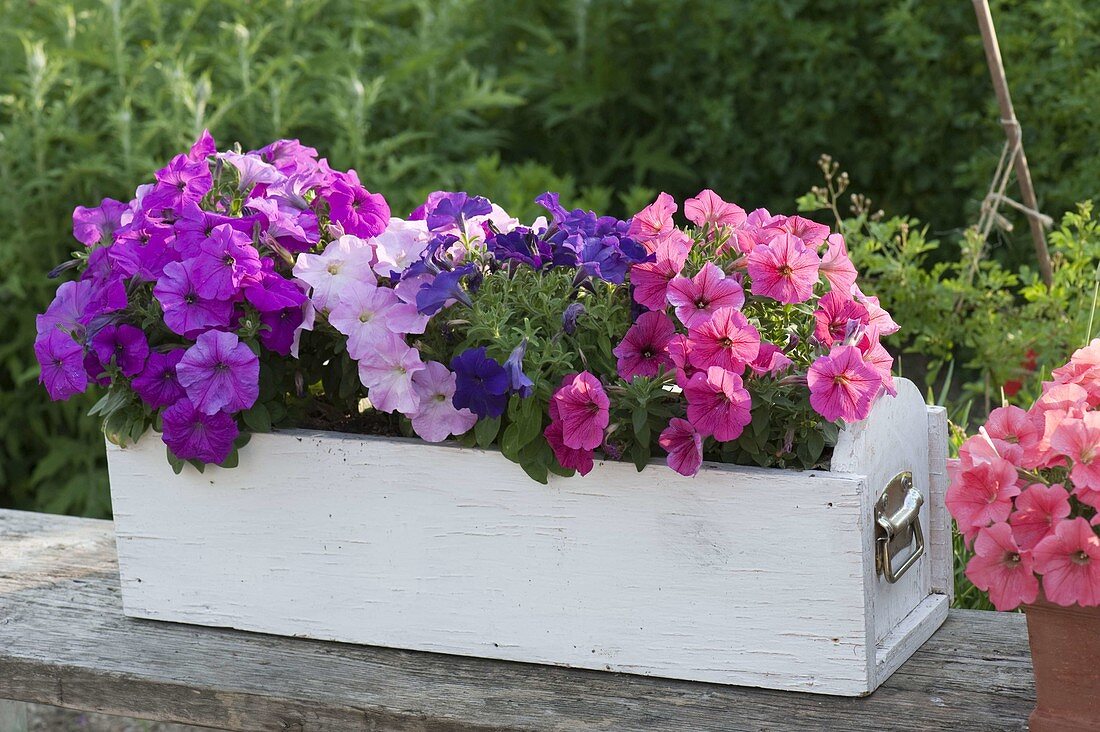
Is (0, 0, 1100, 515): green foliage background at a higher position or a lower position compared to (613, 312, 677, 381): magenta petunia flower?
higher

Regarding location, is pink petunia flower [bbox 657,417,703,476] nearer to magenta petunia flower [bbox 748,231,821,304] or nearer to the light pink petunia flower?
magenta petunia flower [bbox 748,231,821,304]

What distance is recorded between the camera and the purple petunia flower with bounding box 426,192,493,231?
1.44 meters

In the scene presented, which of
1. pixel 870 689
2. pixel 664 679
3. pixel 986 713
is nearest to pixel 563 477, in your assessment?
pixel 664 679

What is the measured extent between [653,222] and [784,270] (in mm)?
174

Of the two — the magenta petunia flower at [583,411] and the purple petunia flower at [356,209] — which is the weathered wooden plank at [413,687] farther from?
the purple petunia flower at [356,209]

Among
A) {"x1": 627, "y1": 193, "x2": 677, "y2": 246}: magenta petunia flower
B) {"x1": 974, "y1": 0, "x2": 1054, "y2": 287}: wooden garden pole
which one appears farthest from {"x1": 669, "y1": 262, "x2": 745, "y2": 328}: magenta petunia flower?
{"x1": 974, "y1": 0, "x2": 1054, "y2": 287}: wooden garden pole

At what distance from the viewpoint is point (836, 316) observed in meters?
1.34

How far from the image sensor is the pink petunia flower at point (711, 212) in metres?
1.40

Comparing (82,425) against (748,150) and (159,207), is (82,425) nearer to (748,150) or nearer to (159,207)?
(159,207)

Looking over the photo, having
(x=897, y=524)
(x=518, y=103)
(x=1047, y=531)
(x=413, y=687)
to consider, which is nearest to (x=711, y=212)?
(x=897, y=524)

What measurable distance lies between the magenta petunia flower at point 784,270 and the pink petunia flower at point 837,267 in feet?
0.21

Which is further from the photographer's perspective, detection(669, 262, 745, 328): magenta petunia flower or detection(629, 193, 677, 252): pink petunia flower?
detection(629, 193, 677, 252): pink petunia flower

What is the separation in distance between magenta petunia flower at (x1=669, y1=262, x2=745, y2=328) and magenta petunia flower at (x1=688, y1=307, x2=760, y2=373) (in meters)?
0.03

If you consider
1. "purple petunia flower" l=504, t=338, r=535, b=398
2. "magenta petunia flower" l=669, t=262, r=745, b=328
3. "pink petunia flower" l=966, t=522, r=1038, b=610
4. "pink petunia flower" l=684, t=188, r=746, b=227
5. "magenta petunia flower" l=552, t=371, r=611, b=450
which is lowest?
"pink petunia flower" l=966, t=522, r=1038, b=610
